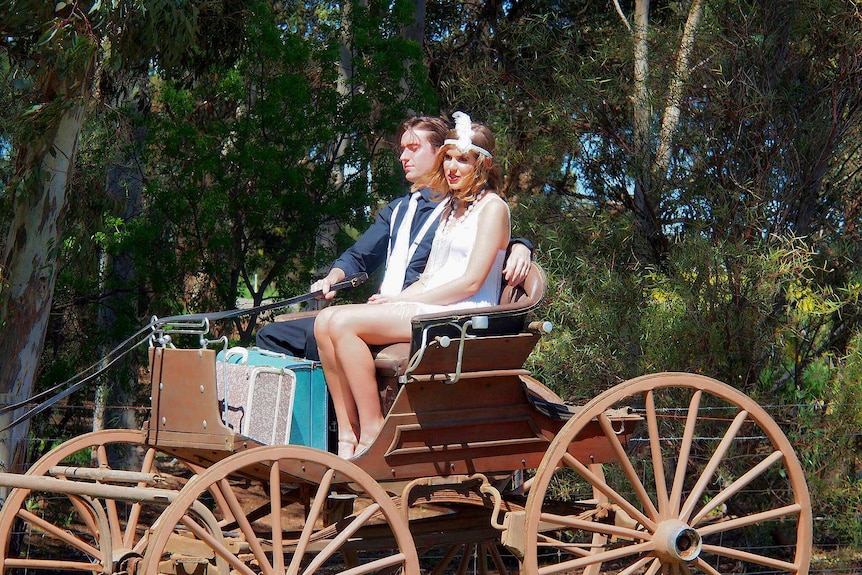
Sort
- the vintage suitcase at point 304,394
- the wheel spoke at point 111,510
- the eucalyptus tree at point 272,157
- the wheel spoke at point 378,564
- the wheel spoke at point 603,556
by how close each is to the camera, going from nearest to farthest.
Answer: the wheel spoke at point 378,564
the wheel spoke at point 603,556
the vintage suitcase at point 304,394
the wheel spoke at point 111,510
the eucalyptus tree at point 272,157

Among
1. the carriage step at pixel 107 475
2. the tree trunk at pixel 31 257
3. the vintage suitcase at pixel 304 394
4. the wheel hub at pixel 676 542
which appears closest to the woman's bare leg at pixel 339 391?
the vintage suitcase at pixel 304 394

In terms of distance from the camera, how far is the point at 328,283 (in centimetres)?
456

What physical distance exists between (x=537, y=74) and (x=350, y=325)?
17.1 ft

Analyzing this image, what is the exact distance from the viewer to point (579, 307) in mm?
7535

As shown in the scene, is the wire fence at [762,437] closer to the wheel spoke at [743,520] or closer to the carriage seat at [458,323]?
the wheel spoke at [743,520]

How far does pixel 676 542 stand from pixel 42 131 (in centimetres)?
495

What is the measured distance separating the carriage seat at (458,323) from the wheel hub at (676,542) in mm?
913

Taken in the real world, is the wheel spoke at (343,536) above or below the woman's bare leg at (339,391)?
below

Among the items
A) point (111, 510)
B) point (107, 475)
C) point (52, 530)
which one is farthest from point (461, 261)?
point (52, 530)

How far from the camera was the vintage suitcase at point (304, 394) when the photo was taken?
4133 mm

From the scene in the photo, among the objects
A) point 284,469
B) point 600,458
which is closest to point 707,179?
point 600,458

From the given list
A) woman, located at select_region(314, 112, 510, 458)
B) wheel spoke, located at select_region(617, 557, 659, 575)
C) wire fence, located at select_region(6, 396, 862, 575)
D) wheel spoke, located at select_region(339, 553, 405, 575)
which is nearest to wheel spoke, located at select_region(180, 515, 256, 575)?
wheel spoke, located at select_region(339, 553, 405, 575)

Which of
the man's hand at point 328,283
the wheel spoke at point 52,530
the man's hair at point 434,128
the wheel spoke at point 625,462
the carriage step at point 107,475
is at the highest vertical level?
the man's hair at point 434,128

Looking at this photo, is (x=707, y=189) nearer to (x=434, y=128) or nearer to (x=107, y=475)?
(x=434, y=128)
